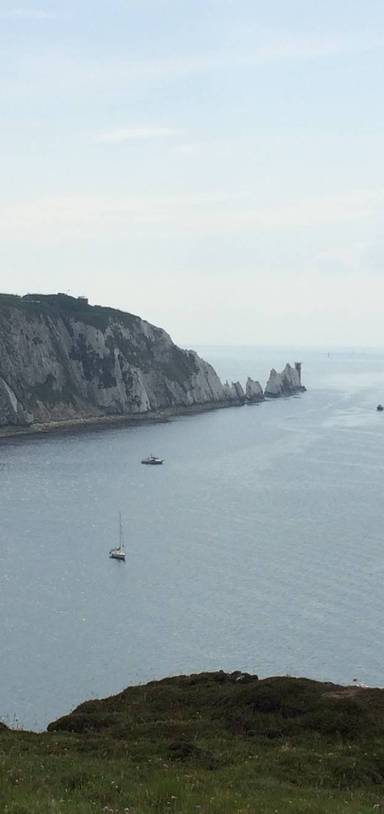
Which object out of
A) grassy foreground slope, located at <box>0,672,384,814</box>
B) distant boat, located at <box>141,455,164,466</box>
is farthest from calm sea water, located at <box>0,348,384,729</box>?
grassy foreground slope, located at <box>0,672,384,814</box>

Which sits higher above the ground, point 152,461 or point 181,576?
point 152,461

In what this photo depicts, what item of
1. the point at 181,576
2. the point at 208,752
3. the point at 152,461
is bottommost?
the point at 181,576

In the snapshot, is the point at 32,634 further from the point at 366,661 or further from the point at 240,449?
the point at 240,449

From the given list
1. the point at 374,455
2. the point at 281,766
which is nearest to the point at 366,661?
the point at 281,766

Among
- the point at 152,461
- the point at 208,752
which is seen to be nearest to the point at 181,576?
the point at 208,752

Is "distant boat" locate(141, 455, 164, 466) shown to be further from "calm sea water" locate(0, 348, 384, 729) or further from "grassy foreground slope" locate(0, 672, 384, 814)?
"grassy foreground slope" locate(0, 672, 384, 814)

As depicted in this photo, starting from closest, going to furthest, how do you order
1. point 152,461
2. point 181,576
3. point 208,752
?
1. point 208,752
2. point 181,576
3. point 152,461

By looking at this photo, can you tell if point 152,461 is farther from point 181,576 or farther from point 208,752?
point 208,752
